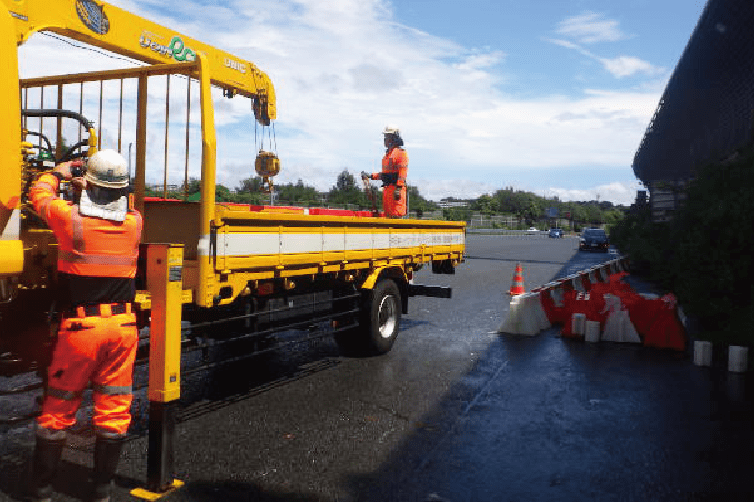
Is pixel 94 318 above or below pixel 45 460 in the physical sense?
above

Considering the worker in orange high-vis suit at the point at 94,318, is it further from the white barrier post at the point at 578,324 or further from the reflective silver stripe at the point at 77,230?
the white barrier post at the point at 578,324

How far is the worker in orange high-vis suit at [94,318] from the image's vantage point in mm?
3512

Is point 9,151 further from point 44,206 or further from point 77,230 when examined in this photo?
point 77,230

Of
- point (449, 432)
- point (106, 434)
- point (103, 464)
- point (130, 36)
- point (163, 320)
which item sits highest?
point (130, 36)

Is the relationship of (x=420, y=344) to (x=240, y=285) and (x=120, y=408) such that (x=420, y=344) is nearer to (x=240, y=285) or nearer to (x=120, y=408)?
(x=240, y=285)

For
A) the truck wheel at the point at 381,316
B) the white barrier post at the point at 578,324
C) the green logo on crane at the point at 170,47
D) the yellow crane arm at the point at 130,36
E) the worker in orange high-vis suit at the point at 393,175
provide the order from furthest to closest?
the worker in orange high-vis suit at the point at 393,175, the white barrier post at the point at 578,324, the truck wheel at the point at 381,316, the green logo on crane at the point at 170,47, the yellow crane arm at the point at 130,36

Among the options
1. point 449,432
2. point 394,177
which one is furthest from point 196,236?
point 394,177

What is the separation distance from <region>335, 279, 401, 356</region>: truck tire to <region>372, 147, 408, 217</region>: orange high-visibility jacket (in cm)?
243

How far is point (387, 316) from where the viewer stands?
7812mm

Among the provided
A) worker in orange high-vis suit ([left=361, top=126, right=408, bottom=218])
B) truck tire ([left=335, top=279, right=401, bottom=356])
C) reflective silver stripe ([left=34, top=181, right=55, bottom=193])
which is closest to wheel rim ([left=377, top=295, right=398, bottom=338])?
truck tire ([left=335, top=279, right=401, bottom=356])

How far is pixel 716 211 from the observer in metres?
8.64

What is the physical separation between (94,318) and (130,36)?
4.30 m

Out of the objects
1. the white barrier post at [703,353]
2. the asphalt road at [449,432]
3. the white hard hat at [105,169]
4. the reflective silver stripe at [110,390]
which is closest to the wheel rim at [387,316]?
the asphalt road at [449,432]

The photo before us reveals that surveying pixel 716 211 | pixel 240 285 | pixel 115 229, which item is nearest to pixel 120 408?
pixel 115 229
